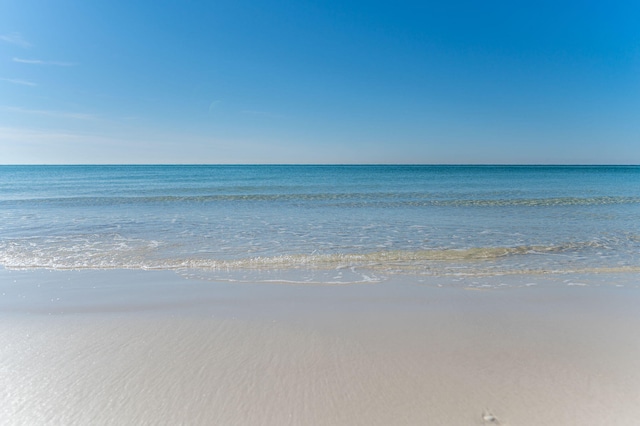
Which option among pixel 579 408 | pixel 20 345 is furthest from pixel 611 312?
pixel 20 345

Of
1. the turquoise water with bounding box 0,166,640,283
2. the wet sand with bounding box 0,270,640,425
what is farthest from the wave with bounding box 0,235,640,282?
the wet sand with bounding box 0,270,640,425

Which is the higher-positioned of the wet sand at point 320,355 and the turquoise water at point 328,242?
the turquoise water at point 328,242

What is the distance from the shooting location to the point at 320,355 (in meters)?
4.31

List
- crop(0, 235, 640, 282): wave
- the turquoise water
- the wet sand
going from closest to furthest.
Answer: the wet sand < crop(0, 235, 640, 282): wave < the turquoise water

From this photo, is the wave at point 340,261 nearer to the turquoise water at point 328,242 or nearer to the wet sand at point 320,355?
the turquoise water at point 328,242

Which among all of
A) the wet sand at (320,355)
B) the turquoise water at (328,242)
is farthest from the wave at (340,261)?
the wet sand at (320,355)

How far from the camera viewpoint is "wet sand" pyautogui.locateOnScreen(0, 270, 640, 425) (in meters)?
3.27

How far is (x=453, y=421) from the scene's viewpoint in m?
3.10

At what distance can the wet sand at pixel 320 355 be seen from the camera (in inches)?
129

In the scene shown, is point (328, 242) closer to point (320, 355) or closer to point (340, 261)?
point (340, 261)

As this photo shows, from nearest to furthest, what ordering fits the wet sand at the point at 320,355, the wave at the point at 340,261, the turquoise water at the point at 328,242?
the wet sand at the point at 320,355, the wave at the point at 340,261, the turquoise water at the point at 328,242

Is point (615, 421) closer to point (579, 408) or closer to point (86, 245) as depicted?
point (579, 408)

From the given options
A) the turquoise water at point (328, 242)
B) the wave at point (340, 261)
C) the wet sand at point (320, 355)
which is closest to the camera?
the wet sand at point (320, 355)

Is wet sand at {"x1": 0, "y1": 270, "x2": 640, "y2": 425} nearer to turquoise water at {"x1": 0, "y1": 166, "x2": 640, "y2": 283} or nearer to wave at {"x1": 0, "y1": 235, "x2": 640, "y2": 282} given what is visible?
wave at {"x1": 0, "y1": 235, "x2": 640, "y2": 282}
